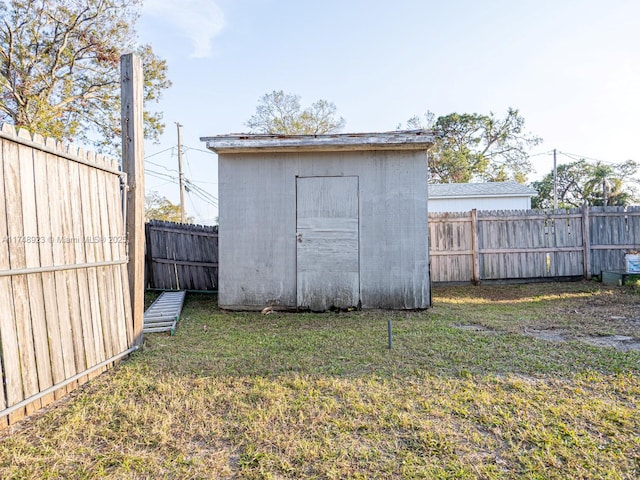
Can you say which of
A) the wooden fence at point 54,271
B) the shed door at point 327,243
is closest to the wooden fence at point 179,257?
the shed door at point 327,243

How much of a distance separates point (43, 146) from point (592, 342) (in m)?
5.53

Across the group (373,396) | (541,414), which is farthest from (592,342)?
(373,396)

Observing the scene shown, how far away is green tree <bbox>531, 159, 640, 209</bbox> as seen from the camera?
63.1ft

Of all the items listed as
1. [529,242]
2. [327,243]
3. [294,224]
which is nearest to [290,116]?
[529,242]

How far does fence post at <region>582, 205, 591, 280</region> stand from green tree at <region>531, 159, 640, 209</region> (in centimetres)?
1404

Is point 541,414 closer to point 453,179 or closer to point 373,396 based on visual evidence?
point 373,396

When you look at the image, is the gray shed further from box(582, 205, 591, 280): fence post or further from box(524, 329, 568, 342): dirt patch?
box(582, 205, 591, 280): fence post

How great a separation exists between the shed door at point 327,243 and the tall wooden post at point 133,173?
8.03ft

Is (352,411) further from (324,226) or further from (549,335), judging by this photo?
(324,226)

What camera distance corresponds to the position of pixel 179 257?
7551 millimetres

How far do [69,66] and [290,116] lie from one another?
11.2m

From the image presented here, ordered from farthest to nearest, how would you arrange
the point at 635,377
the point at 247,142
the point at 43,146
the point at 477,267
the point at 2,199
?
1. the point at 477,267
2. the point at 247,142
3. the point at 635,377
4. the point at 43,146
5. the point at 2,199

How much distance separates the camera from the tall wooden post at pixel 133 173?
374 cm

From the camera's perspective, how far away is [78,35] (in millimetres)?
12492
